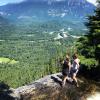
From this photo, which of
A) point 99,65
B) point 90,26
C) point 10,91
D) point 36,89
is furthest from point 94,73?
point 10,91

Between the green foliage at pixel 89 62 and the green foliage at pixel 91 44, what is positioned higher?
the green foliage at pixel 91 44

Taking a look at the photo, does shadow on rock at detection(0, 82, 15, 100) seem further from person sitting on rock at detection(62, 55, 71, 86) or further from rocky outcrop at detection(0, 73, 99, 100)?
person sitting on rock at detection(62, 55, 71, 86)

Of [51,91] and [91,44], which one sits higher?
[91,44]

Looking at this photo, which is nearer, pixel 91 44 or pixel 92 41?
pixel 91 44

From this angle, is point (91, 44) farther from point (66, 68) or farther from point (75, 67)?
point (66, 68)

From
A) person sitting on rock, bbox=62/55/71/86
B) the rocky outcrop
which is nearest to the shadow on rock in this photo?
the rocky outcrop

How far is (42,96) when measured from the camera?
875 inches

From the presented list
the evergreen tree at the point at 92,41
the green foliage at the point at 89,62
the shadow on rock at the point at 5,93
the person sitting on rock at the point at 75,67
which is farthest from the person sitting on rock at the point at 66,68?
the shadow on rock at the point at 5,93

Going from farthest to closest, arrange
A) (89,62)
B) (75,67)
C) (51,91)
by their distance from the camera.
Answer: (89,62) → (75,67) → (51,91)

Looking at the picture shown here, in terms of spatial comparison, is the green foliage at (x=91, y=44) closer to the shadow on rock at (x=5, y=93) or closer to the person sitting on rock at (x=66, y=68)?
the person sitting on rock at (x=66, y=68)

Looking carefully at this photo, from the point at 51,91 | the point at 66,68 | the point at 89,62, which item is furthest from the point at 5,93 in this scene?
the point at 89,62

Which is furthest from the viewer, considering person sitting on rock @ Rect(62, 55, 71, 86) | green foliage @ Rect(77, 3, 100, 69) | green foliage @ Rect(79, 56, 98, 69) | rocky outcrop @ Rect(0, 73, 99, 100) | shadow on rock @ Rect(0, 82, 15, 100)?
green foliage @ Rect(77, 3, 100, 69)

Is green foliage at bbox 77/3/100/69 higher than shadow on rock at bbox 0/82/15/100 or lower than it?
higher

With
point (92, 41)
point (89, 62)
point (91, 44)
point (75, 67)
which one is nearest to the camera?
point (75, 67)
